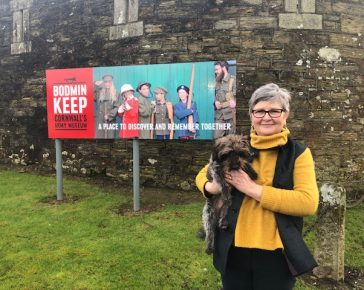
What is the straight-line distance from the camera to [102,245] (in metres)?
4.32

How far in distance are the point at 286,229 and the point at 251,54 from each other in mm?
4686

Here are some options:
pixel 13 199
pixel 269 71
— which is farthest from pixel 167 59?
pixel 13 199

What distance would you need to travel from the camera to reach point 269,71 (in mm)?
5992

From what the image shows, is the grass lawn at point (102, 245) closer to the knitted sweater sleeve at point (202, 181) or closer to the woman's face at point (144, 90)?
the knitted sweater sleeve at point (202, 181)

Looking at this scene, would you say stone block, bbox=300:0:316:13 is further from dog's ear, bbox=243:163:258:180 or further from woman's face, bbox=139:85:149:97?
dog's ear, bbox=243:163:258:180

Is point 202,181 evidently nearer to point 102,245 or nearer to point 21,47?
point 102,245

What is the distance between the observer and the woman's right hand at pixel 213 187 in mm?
2045

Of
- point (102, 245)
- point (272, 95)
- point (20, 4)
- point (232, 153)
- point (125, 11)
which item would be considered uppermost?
point (20, 4)

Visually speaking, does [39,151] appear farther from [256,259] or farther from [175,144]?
[256,259]

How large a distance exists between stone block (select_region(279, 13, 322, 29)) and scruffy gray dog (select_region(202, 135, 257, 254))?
462 cm

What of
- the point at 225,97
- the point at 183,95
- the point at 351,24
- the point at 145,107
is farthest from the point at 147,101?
the point at 351,24

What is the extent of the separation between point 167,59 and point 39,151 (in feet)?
13.1

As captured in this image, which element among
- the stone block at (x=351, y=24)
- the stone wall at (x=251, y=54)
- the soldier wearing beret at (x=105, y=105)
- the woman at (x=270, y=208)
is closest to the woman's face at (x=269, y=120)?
the woman at (x=270, y=208)

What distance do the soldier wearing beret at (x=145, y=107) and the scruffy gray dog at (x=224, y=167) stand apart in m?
3.40
